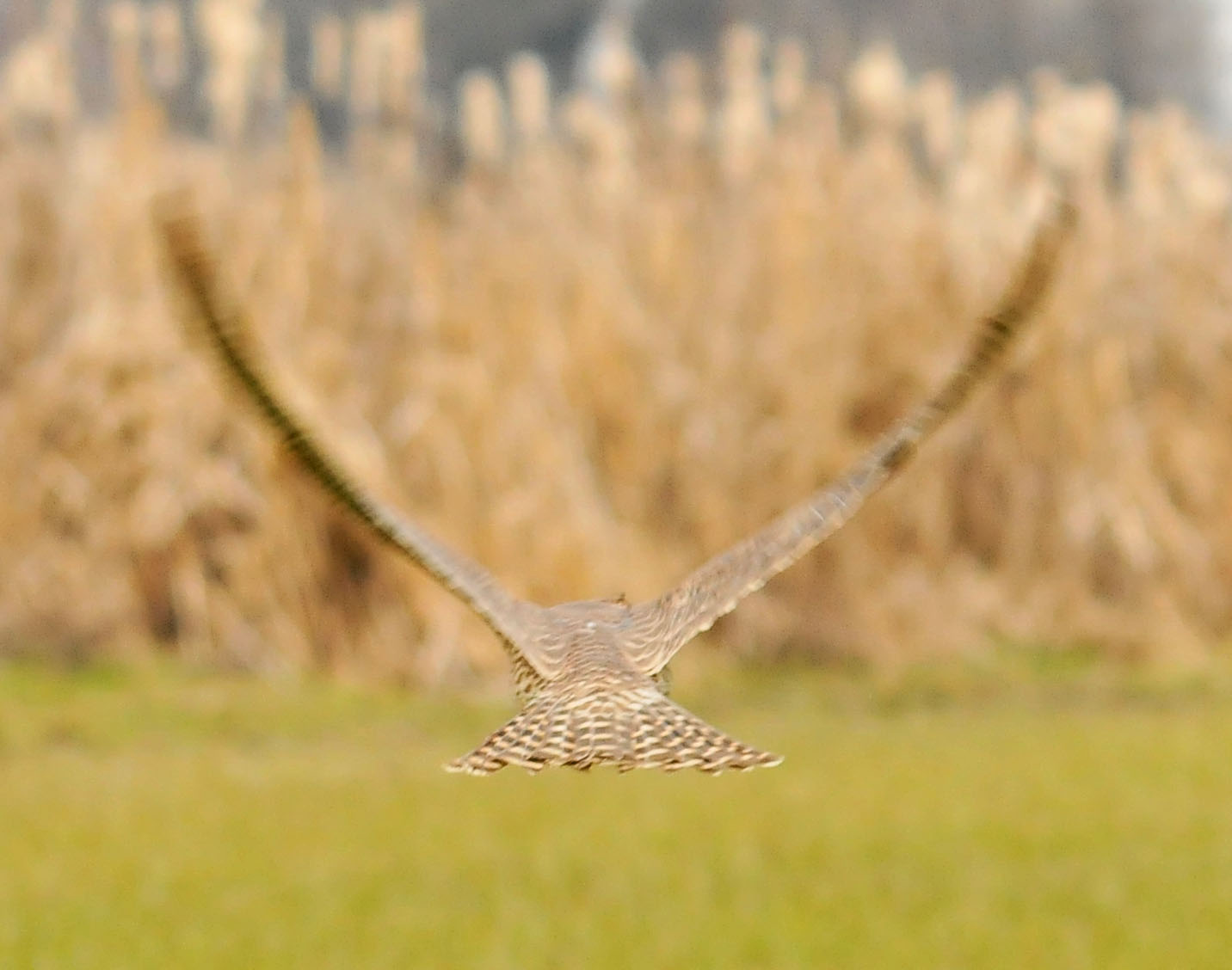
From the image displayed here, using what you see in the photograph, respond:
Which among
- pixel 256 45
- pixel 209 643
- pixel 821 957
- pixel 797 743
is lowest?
pixel 821 957

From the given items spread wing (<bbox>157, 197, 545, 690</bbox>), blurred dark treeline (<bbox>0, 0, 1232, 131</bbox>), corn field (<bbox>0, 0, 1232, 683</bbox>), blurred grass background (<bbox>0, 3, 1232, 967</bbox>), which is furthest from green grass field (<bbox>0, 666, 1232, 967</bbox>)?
blurred dark treeline (<bbox>0, 0, 1232, 131</bbox>)

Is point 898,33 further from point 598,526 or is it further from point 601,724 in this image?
point 601,724

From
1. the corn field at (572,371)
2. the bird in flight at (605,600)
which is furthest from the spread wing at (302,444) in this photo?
the corn field at (572,371)

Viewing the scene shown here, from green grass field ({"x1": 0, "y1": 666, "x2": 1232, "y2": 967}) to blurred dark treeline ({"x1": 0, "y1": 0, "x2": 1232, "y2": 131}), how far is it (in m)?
9.15

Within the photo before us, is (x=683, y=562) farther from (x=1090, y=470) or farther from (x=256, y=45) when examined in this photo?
(x=256, y=45)

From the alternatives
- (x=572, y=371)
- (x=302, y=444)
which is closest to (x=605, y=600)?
(x=302, y=444)

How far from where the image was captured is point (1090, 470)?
8438 millimetres

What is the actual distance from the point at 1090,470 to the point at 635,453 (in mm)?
2004

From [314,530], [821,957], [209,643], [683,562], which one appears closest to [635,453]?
[683,562]

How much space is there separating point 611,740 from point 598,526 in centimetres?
599

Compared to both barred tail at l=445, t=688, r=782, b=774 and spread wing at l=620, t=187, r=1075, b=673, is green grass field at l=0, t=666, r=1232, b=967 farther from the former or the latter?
barred tail at l=445, t=688, r=782, b=774

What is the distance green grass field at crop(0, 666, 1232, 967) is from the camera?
16.1ft

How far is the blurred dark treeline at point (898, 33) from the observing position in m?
16.2

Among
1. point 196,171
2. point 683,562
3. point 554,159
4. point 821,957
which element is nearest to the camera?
point 821,957
